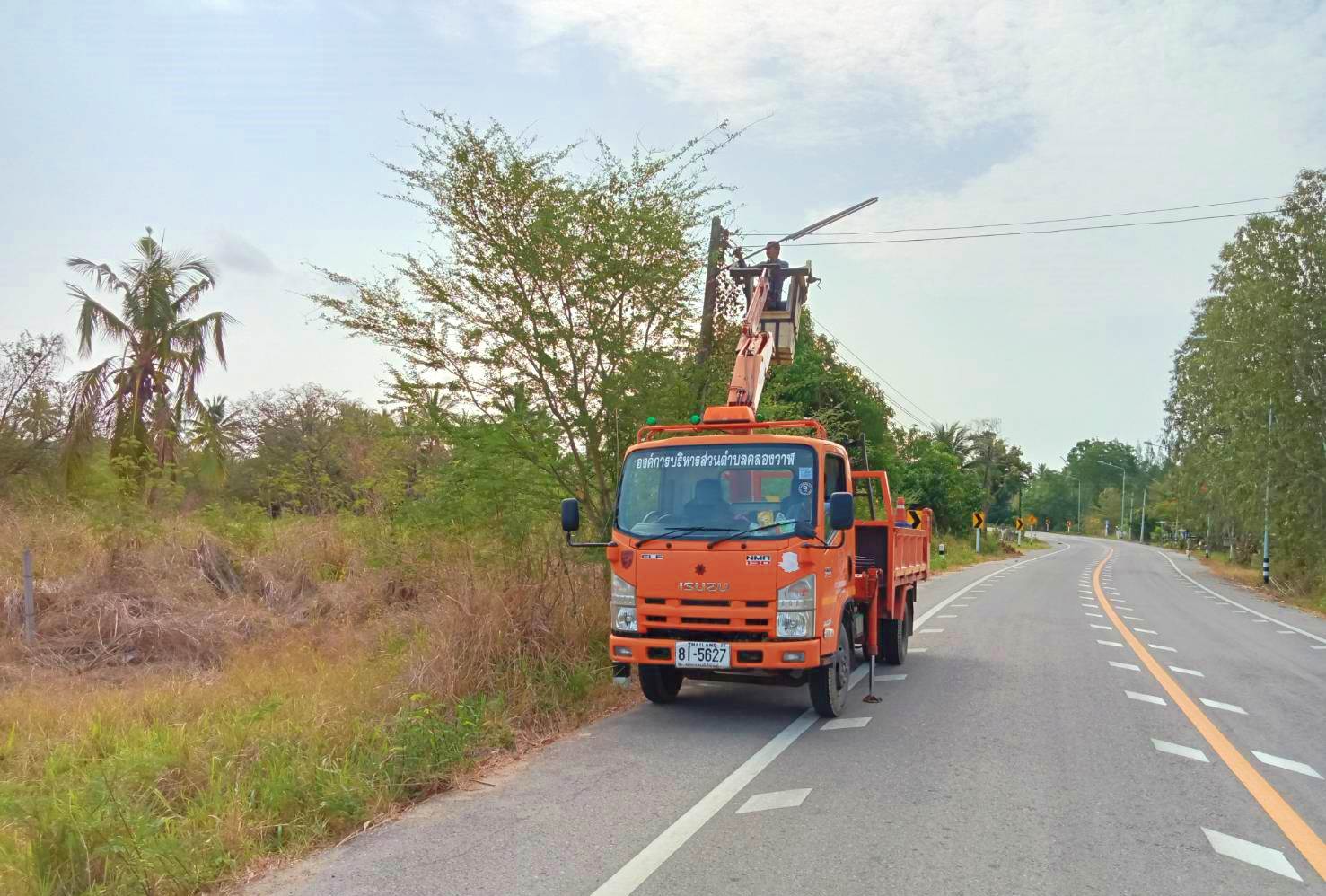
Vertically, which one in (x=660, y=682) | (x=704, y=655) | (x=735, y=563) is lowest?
(x=660, y=682)

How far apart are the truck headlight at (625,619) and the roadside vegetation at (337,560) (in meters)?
0.84

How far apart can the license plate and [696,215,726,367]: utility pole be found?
6.17 m

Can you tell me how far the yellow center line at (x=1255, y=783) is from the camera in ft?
16.4

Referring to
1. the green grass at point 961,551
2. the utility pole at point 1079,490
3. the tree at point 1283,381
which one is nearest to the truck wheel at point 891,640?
the tree at point 1283,381

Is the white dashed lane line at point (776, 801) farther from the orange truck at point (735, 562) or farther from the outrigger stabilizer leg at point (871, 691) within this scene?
the outrigger stabilizer leg at point (871, 691)

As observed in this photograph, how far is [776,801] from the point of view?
222 inches

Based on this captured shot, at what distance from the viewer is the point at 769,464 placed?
7875 mm

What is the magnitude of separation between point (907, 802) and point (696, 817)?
4.28ft

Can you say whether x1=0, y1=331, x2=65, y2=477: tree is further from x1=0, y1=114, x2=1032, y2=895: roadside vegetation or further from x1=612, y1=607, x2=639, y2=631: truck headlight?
x1=612, y1=607, x2=639, y2=631: truck headlight

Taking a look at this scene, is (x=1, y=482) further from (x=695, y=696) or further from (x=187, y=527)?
(x=695, y=696)

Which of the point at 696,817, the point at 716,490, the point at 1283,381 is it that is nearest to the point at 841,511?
the point at 716,490

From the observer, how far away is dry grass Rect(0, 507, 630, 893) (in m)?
4.81

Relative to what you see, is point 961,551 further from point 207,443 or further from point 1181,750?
point 1181,750

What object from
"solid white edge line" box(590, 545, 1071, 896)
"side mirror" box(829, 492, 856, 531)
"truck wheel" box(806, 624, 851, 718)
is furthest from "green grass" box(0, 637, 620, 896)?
"side mirror" box(829, 492, 856, 531)
